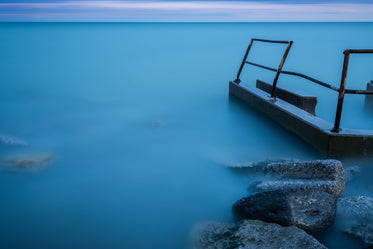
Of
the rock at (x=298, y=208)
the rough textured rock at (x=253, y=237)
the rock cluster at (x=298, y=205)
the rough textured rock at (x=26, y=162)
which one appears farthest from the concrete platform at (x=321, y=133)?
the rough textured rock at (x=26, y=162)

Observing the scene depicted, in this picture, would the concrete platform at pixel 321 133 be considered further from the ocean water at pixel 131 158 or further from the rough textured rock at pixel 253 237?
the rough textured rock at pixel 253 237

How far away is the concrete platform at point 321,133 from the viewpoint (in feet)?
11.3

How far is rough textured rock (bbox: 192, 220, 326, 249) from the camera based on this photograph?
210 centimetres

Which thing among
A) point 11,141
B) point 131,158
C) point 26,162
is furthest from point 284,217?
point 11,141

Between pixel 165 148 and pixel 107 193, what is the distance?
1.36 meters

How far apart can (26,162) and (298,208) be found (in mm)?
3050

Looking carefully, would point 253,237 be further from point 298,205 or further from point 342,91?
point 342,91

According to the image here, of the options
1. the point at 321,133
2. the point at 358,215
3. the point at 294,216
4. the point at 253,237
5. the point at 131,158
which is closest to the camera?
the point at 253,237

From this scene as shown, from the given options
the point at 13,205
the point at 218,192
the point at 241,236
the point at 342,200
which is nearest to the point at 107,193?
the point at 13,205

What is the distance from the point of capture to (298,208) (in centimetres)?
244

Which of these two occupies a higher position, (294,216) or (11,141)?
(294,216)

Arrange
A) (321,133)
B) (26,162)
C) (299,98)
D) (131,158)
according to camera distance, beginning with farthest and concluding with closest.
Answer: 1. (299,98)
2. (131,158)
3. (26,162)
4. (321,133)

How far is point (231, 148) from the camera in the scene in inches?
179

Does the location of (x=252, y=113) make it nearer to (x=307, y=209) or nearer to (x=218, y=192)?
(x=218, y=192)
